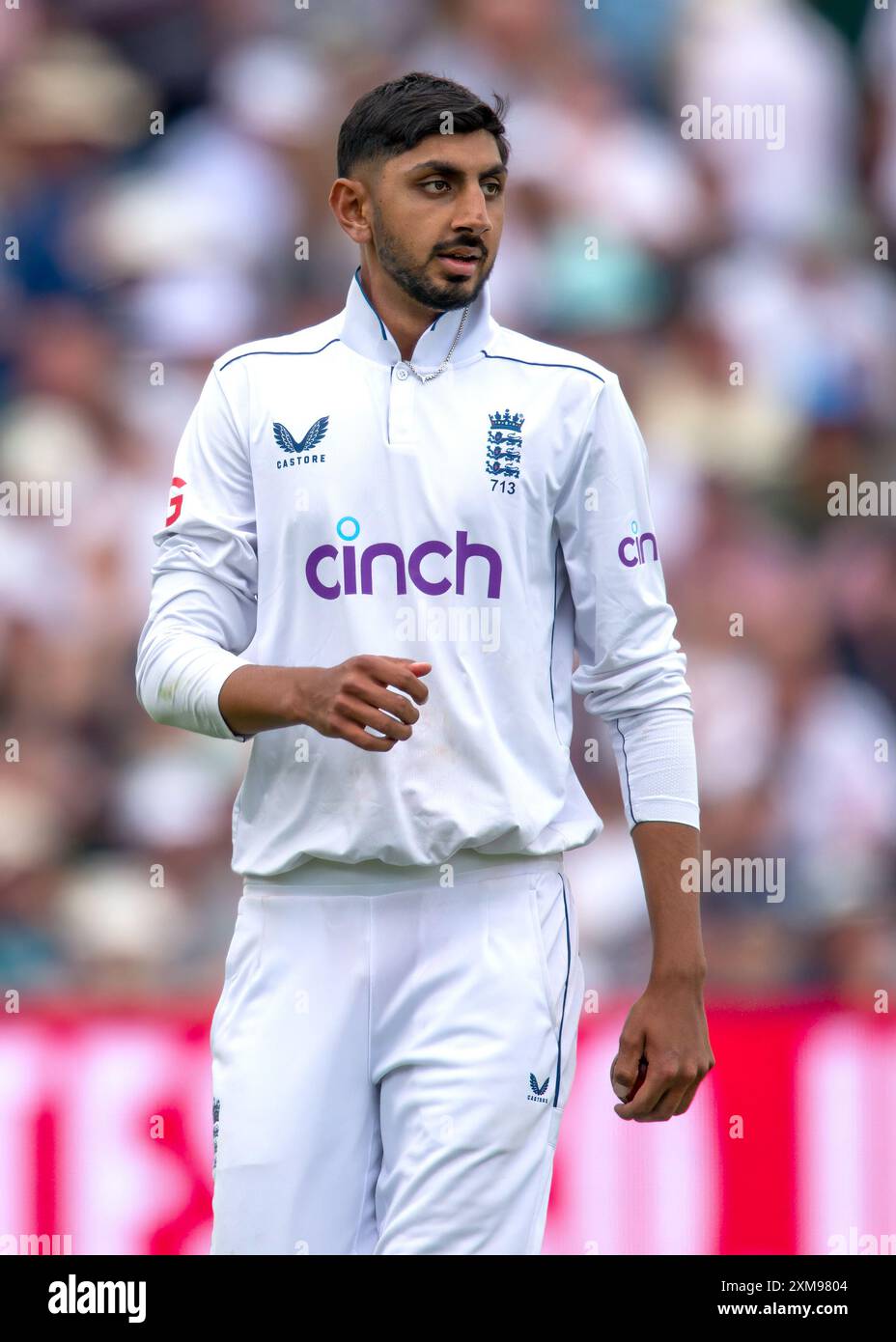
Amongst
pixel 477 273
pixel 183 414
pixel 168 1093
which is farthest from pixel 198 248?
pixel 477 273

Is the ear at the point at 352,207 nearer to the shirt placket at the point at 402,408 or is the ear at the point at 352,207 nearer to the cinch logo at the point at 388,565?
the shirt placket at the point at 402,408

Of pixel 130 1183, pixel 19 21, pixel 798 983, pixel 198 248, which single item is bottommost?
pixel 130 1183

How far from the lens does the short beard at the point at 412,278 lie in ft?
8.95

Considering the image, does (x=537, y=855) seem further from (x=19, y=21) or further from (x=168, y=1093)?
(x=19, y=21)

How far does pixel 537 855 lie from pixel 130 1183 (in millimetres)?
1866

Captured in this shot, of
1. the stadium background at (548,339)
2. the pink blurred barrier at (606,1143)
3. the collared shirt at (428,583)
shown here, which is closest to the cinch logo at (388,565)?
the collared shirt at (428,583)

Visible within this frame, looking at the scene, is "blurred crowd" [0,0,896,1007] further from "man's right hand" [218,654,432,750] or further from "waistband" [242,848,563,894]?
"man's right hand" [218,654,432,750]

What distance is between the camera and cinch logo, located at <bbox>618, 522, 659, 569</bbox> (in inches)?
107

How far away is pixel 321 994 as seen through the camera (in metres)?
2.59

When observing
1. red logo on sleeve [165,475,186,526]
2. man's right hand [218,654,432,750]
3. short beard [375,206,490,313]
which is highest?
short beard [375,206,490,313]

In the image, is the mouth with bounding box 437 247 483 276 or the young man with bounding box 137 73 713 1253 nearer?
the young man with bounding box 137 73 713 1253

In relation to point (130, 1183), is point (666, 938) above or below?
above

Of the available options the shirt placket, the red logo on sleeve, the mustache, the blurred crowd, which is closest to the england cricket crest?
the shirt placket

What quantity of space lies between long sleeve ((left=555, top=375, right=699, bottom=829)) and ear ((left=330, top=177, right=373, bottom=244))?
436mm
